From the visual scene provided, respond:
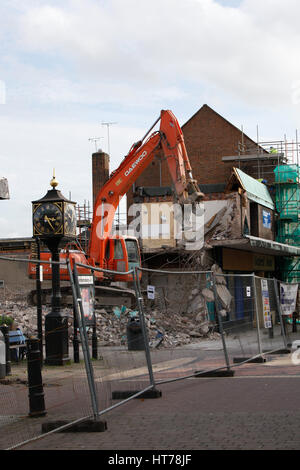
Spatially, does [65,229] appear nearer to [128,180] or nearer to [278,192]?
[128,180]

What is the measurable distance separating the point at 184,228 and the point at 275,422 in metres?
24.4

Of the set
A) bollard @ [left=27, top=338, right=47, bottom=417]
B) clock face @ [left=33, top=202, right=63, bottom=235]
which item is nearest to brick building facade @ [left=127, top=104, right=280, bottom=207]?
clock face @ [left=33, top=202, right=63, bottom=235]

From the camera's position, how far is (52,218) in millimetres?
16516

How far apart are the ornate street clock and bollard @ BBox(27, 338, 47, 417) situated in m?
7.07

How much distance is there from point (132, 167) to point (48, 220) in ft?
34.9

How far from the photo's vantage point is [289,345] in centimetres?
2059

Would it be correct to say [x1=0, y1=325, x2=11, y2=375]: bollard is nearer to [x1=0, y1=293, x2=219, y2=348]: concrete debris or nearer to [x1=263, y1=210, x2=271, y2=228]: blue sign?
[x1=0, y1=293, x2=219, y2=348]: concrete debris

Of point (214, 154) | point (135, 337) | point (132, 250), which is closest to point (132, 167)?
point (132, 250)

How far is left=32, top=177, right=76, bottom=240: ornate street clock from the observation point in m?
16.5

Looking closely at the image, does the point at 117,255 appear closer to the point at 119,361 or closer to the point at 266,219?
the point at 266,219

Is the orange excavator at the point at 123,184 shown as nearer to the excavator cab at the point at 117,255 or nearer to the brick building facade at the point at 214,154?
the excavator cab at the point at 117,255

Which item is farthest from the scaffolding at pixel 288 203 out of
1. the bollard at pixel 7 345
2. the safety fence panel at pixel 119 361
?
the safety fence panel at pixel 119 361
